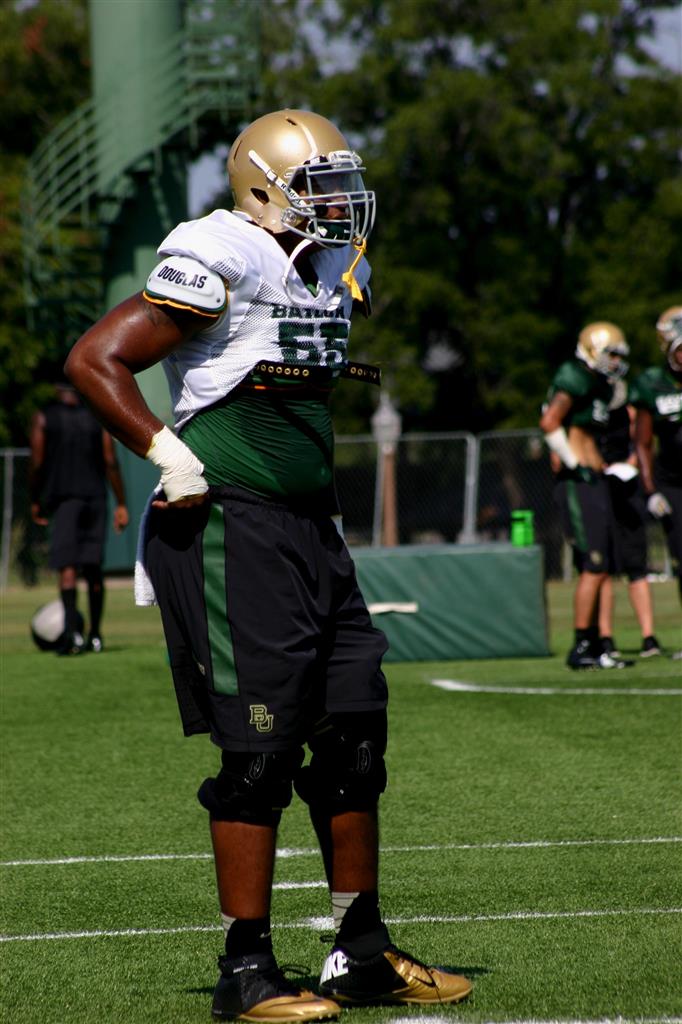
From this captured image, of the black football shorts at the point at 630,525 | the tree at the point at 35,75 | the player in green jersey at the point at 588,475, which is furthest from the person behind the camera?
the tree at the point at 35,75

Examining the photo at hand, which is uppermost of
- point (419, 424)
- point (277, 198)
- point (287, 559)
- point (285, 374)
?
point (419, 424)

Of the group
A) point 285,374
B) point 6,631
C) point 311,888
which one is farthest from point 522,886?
point 6,631

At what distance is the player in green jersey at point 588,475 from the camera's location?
10789 mm

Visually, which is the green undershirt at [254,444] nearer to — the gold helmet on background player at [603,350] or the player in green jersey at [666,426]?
the gold helmet on background player at [603,350]

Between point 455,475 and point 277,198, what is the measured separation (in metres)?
20.1

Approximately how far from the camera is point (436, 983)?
384 centimetres

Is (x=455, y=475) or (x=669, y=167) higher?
(x=669, y=167)

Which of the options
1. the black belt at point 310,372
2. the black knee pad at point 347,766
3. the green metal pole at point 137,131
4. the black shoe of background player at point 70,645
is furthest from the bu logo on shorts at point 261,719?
the green metal pole at point 137,131

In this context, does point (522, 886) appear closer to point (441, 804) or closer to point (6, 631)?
point (441, 804)

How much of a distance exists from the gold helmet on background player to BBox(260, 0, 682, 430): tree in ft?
63.1

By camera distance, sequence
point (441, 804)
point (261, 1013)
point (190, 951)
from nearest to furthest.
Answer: point (261, 1013)
point (190, 951)
point (441, 804)

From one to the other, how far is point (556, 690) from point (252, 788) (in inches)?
245

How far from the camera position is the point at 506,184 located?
30.9 m

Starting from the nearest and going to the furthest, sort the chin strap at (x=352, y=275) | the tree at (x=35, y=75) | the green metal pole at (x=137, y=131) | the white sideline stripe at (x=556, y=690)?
the chin strap at (x=352, y=275)
the white sideline stripe at (x=556, y=690)
the green metal pole at (x=137, y=131)
the tree at (x=35, y=75)
